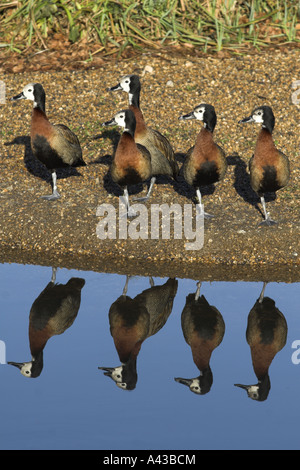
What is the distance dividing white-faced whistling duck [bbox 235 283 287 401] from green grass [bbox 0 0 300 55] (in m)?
7.35

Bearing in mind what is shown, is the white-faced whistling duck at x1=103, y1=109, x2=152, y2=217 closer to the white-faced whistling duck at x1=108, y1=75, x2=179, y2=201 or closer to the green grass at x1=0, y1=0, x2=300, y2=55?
the white-faced whistling duck at x1=108, y1=75, x2=179, y2=201

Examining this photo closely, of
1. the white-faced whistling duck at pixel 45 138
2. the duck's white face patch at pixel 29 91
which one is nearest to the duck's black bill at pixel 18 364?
the white-faced whistling duck at pixel 45 138

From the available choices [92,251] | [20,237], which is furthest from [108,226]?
[20,237]

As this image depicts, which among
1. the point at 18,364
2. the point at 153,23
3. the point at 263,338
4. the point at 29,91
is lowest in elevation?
the point at 18,364

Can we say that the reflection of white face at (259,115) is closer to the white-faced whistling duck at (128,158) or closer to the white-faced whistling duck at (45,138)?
the white-faced whistling duck at (128,158)

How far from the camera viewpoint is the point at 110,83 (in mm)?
13516

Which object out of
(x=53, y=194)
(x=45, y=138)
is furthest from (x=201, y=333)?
(x=45, y=138)

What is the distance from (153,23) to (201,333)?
8485 mm

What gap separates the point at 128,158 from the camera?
33.3 ft

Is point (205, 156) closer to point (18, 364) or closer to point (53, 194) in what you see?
point (53, 194)

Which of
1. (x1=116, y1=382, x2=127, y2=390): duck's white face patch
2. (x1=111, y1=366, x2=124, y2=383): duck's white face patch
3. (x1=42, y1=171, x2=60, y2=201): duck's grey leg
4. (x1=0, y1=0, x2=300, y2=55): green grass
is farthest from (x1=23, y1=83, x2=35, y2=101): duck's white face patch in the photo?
(x1=116, y1=382, x2=127, y2=390): duck's white face patch

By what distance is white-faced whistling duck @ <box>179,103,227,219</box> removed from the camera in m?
10.2

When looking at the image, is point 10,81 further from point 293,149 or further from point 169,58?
point 293,149

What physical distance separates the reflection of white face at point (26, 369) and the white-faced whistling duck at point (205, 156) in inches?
156
